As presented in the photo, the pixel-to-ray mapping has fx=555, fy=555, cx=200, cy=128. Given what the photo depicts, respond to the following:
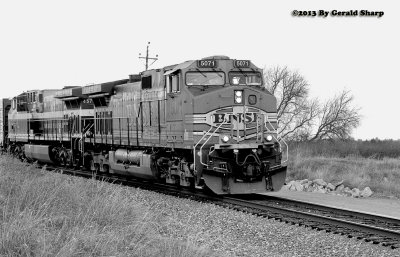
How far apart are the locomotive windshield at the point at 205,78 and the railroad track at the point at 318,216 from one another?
2.78 metres

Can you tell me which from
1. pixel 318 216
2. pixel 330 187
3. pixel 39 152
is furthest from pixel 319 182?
pixel 39 152

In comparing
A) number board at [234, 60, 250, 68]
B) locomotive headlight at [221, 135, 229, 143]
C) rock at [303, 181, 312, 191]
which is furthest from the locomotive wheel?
locomotive headlight at [221, 135, 229, 143]

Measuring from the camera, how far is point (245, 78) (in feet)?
46.3

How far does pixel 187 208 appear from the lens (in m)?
11.9

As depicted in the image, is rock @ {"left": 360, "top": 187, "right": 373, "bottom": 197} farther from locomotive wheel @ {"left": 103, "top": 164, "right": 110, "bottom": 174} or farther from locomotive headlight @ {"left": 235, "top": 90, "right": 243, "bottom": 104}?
locomotive wheel @ {"left": 103, "top": 164, "right": 110, "bottom": 174}

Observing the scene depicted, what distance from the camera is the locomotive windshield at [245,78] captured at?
45.7 feet

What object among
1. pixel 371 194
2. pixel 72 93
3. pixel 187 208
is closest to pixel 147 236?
pixel 187 208

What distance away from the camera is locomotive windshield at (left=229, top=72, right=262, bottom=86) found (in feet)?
45.7

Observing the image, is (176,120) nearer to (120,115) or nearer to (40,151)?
(120,115)

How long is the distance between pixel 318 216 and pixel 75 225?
4764 mm

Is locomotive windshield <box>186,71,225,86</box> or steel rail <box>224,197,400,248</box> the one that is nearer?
steel rail <box>224,197,400,248</box>

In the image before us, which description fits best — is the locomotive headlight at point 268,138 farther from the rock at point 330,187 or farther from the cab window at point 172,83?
the rock at point 330,187

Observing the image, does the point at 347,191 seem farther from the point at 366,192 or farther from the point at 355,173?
the point at 355,173

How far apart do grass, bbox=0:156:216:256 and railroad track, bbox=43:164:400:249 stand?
2.54 metres
